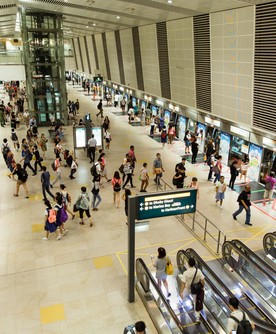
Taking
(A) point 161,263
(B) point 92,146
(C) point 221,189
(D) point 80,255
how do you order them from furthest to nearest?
(B) point 92,146 < (C) point 221,189 < (D) point 80,255 < (A) point 161,263

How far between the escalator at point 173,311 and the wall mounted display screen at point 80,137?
11525 mm

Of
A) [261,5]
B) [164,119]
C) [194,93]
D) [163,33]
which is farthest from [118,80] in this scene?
[261,5]

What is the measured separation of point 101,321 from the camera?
746 centimetres

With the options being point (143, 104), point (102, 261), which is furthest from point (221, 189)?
point (143, 104)

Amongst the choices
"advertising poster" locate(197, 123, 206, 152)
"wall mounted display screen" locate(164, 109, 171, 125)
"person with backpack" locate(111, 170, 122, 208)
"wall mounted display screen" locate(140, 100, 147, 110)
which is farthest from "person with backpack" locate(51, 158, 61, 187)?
"wall mounted display screen" locate(140, 100, 147, 110)

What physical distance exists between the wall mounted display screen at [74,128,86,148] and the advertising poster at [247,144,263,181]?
354 inches

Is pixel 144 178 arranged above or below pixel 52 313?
above

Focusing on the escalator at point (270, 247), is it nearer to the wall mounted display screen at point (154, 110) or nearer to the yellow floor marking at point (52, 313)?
the yellow floor marking at point (52, 313)

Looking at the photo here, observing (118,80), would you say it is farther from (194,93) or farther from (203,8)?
(203,8)

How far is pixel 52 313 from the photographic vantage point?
769 cm

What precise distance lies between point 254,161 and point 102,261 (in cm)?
1027

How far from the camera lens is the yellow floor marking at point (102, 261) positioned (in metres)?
9.50

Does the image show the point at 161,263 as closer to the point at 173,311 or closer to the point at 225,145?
the point at 173,311

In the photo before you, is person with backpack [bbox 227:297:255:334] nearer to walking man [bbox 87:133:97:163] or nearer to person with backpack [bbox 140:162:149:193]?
person with backpack [bbox 140:162:149:193]
